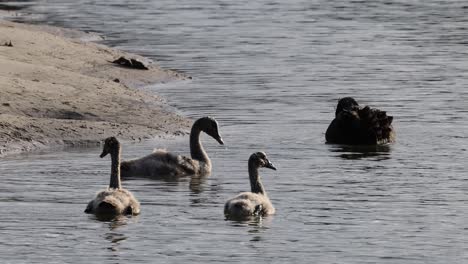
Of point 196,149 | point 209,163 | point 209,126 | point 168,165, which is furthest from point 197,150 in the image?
point 209,126

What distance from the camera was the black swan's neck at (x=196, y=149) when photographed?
2180 cm

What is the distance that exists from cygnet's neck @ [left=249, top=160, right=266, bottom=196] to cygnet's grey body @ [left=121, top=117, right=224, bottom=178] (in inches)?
85.1

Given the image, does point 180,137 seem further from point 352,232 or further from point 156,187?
point 352,232

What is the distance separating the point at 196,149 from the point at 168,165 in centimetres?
87

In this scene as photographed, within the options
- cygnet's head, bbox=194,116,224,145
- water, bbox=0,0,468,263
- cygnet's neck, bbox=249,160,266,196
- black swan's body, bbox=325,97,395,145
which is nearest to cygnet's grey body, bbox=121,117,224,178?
water, bbox=0,0,468,263

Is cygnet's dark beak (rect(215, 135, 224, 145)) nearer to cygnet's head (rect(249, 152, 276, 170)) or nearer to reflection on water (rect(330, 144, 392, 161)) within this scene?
reflection on water (rect(330, 144, 392, 161))

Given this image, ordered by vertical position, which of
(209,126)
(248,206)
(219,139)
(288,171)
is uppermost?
(209,126)

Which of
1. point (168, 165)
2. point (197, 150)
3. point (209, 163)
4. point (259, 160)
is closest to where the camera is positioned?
point (259, 160)

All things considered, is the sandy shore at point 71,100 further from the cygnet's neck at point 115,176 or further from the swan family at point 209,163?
the cygnet's neck at point 115,176

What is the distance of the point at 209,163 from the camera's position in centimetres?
2178

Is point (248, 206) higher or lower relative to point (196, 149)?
lower

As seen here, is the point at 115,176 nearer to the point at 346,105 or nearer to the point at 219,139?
the point at 219,139

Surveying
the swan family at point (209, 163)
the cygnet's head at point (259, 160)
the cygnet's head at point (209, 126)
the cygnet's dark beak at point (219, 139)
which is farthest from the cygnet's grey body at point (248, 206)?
the cygnet's dark beak at point (219, 139)

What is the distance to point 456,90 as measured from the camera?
3103cm
